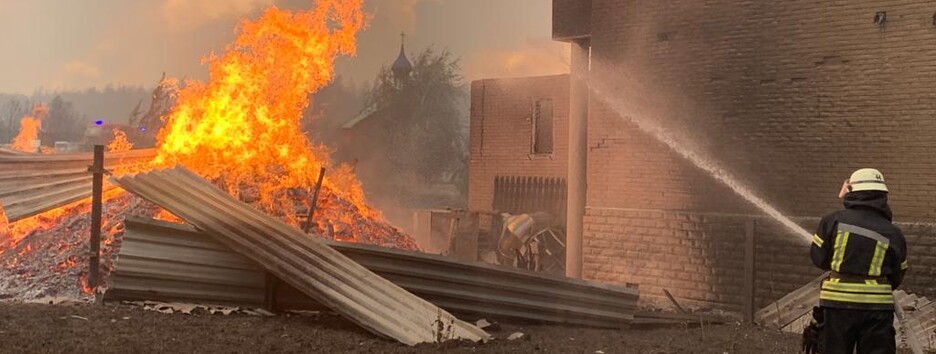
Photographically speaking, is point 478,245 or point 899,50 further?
point 478,245

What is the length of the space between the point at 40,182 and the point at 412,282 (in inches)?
246

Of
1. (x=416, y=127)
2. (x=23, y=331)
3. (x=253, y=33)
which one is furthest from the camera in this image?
(x=416, y=127)

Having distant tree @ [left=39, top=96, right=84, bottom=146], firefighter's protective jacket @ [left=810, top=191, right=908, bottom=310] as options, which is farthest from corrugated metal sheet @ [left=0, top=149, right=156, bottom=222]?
distant tree @ [left=39, top=96, right=84, bottom=146]

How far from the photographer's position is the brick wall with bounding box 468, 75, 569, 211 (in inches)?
711

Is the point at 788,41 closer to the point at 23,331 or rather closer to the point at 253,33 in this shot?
the point at 253,33

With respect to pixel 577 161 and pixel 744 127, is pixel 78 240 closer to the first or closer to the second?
pixel 577 161

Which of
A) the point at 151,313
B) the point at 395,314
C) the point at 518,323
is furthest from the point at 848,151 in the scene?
the point at 151,313

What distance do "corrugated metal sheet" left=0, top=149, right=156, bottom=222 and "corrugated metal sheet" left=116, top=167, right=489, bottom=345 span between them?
126 inches

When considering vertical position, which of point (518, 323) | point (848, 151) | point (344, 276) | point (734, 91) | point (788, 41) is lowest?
point (518, 323)

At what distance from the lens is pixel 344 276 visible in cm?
728

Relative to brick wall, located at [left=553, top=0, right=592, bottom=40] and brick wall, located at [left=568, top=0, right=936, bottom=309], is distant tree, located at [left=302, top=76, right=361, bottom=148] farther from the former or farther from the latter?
brick wall, located at [left=568, top=0, right=936, bottom=309]

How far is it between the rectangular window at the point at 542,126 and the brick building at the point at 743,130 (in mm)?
6038

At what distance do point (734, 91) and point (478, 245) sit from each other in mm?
6945

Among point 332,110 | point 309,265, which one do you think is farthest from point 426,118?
point 309,265
